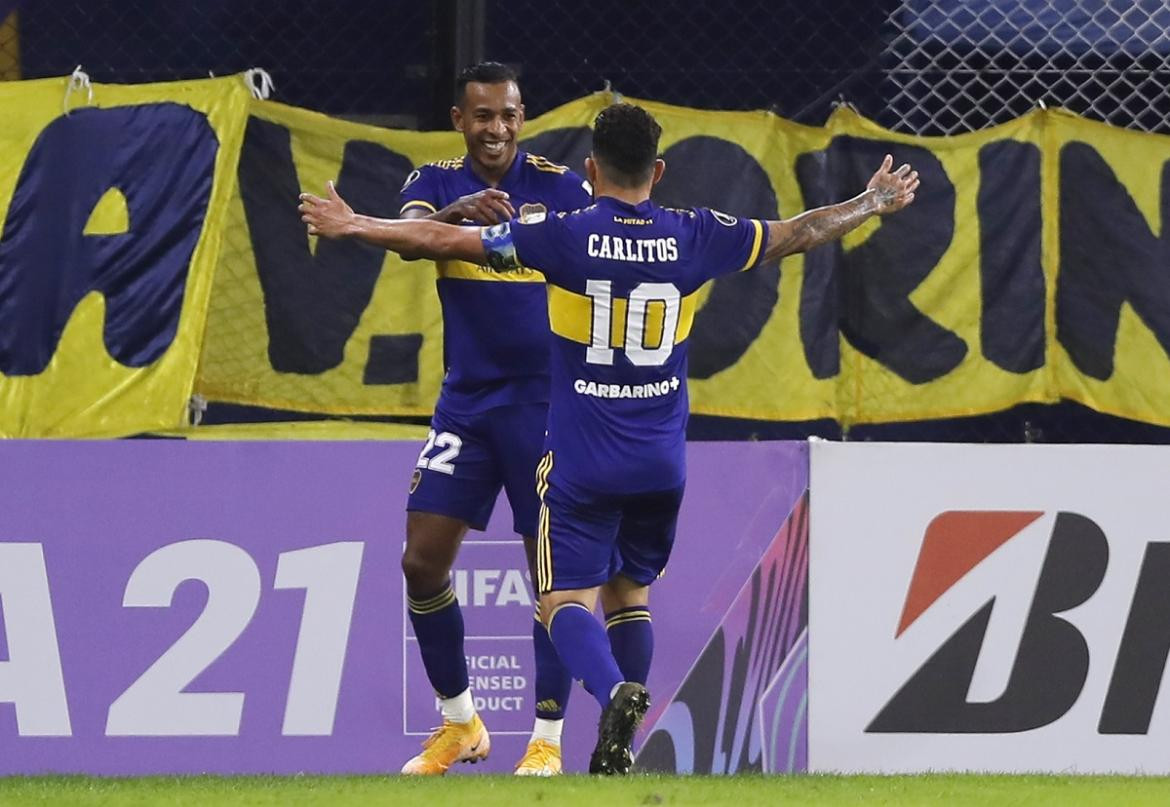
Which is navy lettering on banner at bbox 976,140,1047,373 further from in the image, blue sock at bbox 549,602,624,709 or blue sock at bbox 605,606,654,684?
blue sock at bbox 549,602,624,709

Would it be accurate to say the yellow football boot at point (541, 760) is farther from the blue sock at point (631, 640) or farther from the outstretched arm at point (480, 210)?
the outstretched arm at point (480, 210)

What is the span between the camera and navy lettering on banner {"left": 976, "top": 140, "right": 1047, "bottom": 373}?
24.6ft

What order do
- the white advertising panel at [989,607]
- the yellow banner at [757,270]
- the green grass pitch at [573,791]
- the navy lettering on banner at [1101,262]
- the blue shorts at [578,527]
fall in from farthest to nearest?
the navy lettering on banner at [1101,262] < the yellow banner at [757,270] < the white advertising panel at [989,607] < the blue shorts at [578,527] < the green grass pitch at [573,791]

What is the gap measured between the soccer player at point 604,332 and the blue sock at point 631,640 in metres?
0.36

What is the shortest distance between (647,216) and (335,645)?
7.59 feet

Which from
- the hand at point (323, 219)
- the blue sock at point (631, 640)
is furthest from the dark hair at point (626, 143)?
the blue sock at point (631, 640)

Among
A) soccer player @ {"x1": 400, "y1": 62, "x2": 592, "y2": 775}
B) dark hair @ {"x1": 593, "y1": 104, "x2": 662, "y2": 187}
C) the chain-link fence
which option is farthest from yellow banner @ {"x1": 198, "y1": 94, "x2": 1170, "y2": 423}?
dark hair @ {"x1": 593, "y1": 104, "x2": 662, "y2": 187}

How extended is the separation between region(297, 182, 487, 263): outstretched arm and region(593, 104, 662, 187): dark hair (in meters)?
0.40

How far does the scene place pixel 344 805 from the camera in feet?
15.7

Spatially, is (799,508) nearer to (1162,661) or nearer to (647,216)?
(1162,661)

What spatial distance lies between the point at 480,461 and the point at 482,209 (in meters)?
0.85

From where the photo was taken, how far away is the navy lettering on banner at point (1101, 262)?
7.49 m

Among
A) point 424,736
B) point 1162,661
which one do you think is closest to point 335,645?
point 424,736

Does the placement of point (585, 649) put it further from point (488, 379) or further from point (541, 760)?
point (488, 379)
